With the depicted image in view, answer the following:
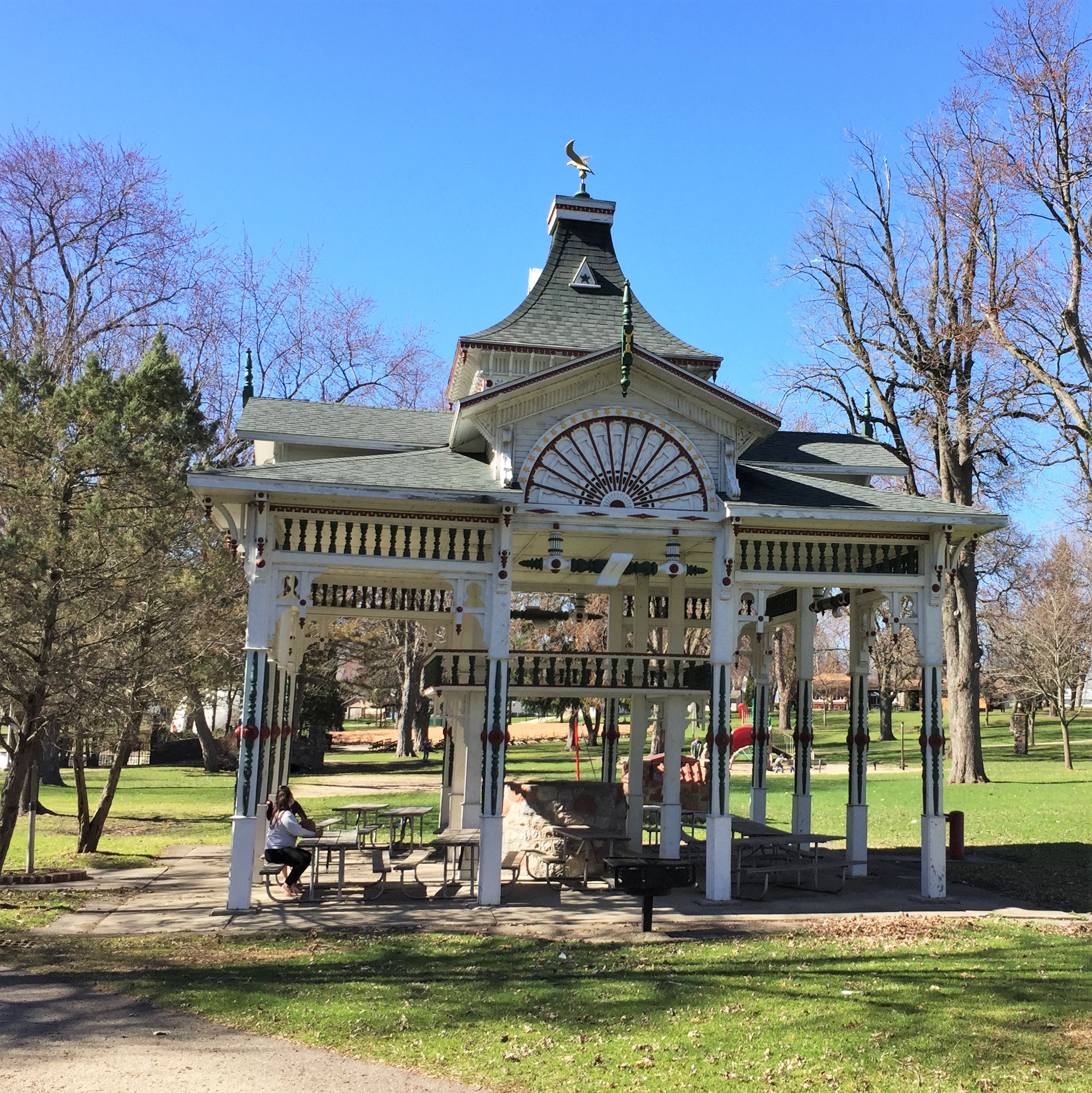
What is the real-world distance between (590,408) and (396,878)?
7322 millimetres

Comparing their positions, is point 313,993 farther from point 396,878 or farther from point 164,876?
point 164,876

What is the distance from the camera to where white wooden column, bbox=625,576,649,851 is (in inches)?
664

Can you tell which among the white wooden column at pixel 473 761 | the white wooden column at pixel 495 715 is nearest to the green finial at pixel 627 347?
the white wooden column at pixel 495 715

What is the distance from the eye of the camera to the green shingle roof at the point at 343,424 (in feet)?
51.8

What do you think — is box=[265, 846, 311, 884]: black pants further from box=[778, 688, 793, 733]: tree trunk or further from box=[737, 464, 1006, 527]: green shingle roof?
box=[778, 688, 793, 733]: tree trunk

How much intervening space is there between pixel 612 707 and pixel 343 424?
7260 millimetres

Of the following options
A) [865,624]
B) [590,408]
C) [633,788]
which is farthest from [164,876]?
[865,624]

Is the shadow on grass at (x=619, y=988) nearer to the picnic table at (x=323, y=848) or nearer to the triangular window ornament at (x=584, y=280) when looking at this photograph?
the picnic table at (x=323, y=848)

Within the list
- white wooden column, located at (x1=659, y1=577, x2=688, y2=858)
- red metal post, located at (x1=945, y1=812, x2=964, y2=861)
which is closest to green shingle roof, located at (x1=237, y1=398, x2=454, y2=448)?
white wooden column, located at (x1=659, y1=577, x2=688, y2=858)

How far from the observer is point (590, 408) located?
14531mm

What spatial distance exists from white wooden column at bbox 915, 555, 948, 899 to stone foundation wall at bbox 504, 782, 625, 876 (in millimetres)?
4416

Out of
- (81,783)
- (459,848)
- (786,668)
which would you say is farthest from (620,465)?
(786,668)

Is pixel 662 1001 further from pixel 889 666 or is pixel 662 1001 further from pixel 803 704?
pixel 889 666

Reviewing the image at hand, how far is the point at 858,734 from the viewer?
17312 mm
